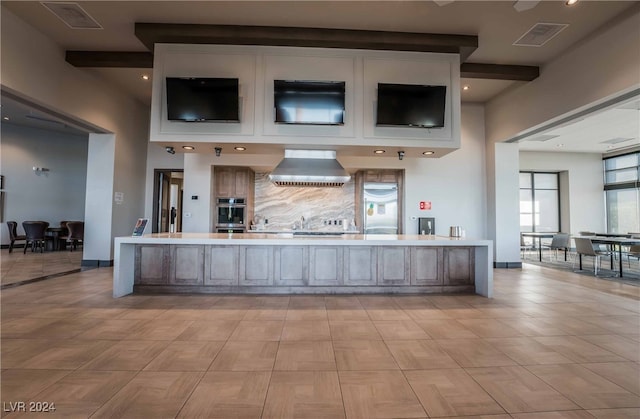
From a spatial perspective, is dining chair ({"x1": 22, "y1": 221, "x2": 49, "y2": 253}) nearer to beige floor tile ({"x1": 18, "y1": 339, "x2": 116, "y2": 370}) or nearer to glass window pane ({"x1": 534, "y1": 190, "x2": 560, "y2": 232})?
beige floor tile ({"x1": 18, "y1": 339, "x2": 116, "y2": 370})

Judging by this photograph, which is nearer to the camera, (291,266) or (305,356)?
(305,356)

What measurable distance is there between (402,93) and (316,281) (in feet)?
10.3

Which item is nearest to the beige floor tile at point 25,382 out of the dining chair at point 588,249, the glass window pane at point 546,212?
the dining chair at point 588,249

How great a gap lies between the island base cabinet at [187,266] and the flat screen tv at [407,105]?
3.37 m

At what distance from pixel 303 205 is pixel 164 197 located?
169 inches

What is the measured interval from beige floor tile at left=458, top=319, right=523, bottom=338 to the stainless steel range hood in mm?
2843

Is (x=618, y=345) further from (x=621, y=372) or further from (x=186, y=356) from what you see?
(x=186, y=356)

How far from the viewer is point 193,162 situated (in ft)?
23.5

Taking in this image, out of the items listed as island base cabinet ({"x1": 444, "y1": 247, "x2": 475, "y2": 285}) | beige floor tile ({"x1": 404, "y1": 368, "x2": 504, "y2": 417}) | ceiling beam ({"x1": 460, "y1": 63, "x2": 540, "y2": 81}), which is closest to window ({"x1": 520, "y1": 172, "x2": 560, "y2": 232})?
ceiling beam ({"x1": 460, "y1": 63, "x2": 540, "y2": 81})

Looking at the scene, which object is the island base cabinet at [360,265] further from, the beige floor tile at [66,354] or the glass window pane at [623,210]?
the glass window pane at [623,210]

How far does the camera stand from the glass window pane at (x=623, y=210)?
34.0 ft

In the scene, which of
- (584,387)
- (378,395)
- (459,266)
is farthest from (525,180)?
(378,395)

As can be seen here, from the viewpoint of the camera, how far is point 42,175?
10203 millimetres

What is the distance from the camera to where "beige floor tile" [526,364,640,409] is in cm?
189
